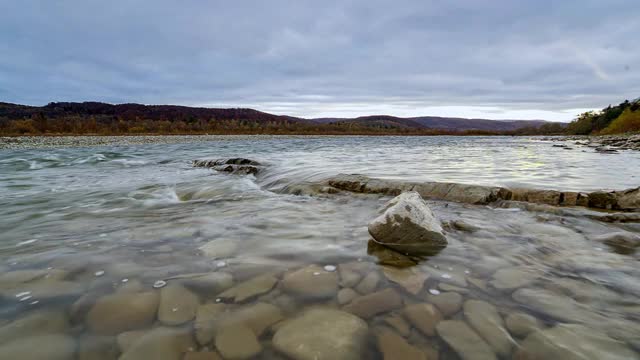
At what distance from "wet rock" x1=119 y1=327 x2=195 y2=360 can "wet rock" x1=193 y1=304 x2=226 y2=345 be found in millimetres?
56

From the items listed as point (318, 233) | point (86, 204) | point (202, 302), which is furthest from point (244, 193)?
point (202, 302)

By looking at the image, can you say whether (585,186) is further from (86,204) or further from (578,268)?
(86,204)

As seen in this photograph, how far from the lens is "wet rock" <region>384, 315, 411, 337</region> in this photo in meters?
2.02

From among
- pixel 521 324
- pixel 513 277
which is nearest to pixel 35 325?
pixel 521 324

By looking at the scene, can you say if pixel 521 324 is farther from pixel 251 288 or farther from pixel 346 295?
pixel 251 288

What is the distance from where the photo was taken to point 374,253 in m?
3.35

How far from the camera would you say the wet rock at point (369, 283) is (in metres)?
2.55

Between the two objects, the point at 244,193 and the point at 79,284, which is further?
the point at 244,193

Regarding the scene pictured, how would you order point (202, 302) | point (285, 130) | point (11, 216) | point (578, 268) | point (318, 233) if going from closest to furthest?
point (202, 302) → point (578, 268) → point (318, 233) → point (11, 216) → point (285, 130)

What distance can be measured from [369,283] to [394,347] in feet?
2.59

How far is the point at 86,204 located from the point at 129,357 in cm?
544

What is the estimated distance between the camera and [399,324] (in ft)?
6.88

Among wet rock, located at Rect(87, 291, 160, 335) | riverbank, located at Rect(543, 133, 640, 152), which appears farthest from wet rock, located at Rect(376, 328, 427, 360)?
riverbank, located at Rect(543, 133, 640, 152)

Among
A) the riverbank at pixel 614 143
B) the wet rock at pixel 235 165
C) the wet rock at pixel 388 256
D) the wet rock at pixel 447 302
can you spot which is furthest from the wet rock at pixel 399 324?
the riverbank at pixel 614 143
